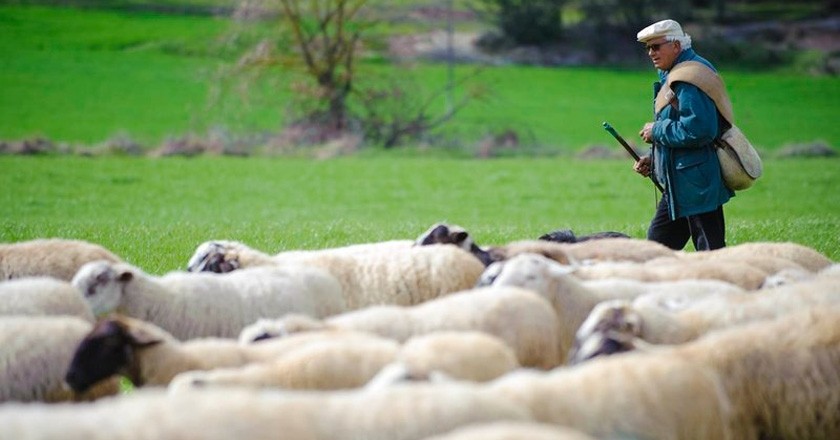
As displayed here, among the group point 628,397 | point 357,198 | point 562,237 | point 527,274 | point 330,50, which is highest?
point 628,397

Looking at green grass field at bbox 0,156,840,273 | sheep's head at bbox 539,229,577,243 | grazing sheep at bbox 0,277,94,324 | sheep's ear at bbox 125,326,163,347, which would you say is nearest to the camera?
sheep's ear at bbox 125,326,163,347

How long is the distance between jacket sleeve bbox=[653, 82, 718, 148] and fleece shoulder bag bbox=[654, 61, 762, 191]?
98 mm

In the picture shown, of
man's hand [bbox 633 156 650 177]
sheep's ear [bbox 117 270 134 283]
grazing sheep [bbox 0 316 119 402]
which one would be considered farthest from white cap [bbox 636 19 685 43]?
grazing sheep [bbox 0 316 119 402]

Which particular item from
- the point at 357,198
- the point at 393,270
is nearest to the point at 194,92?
the point at 357,198

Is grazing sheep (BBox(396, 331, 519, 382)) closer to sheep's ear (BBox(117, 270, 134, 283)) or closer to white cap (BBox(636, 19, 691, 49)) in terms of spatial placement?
sheep's ear (BBox(117, 270, 134, 283))

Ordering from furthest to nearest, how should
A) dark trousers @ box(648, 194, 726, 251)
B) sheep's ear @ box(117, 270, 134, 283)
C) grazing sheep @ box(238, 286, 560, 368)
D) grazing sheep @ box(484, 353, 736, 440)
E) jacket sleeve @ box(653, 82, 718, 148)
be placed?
1. dark trousers @ box(648, 194, 726, 251)
2. jacket sleeve @ box(653, 82, 718, 148)
3. sheep's ear @ box(117, 270, 134, 283)
4. grazing sheep @ box(238, 286, 560, 368)
5. grazing sheep @ box(484, 353, 736, 440)

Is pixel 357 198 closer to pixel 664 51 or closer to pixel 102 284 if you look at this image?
pixel 664 51

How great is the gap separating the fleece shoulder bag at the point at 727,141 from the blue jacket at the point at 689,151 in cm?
6

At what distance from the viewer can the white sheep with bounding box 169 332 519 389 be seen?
6.39 m

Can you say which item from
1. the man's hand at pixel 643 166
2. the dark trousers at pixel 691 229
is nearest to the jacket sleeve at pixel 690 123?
the dark trousers at pixel 691 229

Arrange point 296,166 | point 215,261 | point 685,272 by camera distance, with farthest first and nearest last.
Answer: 1. point 296,166
2. point 215,261
3. point 685,272

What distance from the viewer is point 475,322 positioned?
762 cm

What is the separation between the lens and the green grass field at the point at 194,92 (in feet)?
154

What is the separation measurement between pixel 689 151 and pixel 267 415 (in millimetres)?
7610
